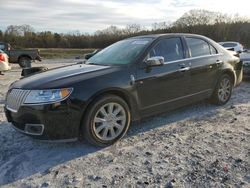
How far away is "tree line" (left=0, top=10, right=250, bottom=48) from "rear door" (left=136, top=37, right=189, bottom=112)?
30750 millimetres

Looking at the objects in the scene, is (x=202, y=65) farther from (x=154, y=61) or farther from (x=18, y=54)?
(x=18, y=54)

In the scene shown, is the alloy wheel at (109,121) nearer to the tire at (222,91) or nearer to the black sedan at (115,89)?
the black sedan at (115,89)

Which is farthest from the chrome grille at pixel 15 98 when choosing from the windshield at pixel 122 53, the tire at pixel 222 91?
the tire at pixel 222 91

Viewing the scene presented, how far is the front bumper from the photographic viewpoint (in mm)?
4020

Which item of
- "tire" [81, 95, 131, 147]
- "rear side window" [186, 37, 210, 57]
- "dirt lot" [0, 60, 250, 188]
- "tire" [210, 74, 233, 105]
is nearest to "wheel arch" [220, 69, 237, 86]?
"tire" [210, 74, 233, 105]

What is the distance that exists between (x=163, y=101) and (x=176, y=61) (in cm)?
78

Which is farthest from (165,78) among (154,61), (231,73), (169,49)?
(231,73)

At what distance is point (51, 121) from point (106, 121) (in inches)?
32.2

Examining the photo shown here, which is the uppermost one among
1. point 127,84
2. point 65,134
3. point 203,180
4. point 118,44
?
point 118,44

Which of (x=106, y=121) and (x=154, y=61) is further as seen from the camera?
(x=154, y=61)

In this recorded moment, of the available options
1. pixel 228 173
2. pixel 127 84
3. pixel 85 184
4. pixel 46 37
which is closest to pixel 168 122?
pixel 127 84

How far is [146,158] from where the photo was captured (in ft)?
13.2

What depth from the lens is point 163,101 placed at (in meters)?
5.18

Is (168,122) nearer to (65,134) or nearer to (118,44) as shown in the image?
(118,44)
